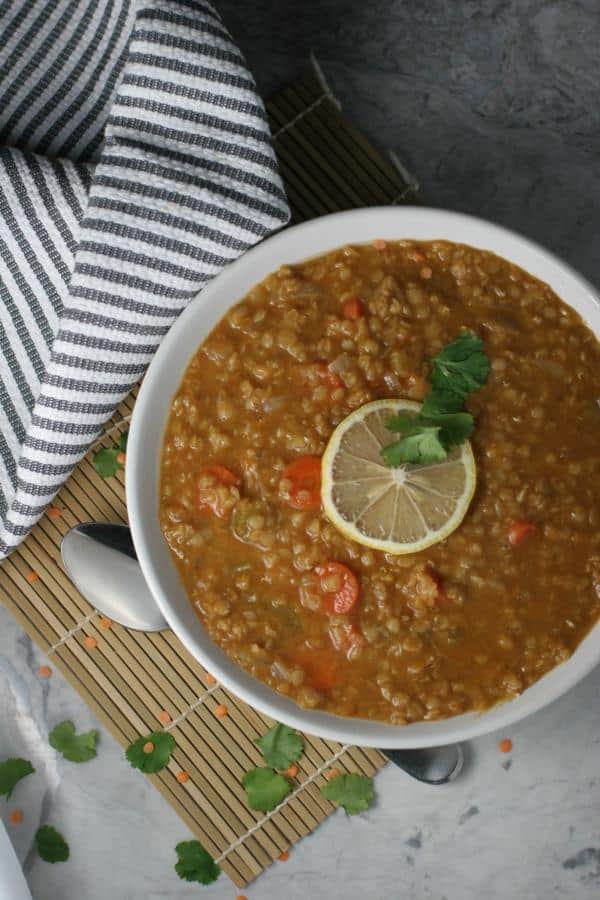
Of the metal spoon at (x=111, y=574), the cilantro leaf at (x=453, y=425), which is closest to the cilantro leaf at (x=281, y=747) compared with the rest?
the metal spoon at (x=111, y=574)

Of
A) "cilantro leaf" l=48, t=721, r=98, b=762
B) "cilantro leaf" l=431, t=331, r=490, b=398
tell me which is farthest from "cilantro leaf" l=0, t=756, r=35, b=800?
"cilantro leaf" l=431, t=331, r=490, b=398

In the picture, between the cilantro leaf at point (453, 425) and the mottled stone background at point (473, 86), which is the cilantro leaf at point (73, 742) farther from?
the mottled stone background at point (473, 86)

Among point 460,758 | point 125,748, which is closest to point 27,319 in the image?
point 125,748

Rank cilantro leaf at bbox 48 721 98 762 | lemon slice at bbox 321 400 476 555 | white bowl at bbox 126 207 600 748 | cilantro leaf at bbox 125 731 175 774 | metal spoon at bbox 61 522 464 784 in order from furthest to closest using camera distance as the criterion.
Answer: cilantro leaf at bbox 48 721 98 762 → cilantro leaf at bbox 125 731 175 774 → metal spoon at bbox 61 522 464 784 → white bowl at bbox 126 207 600 748 → lemon slice at bbox 321 400 476 555

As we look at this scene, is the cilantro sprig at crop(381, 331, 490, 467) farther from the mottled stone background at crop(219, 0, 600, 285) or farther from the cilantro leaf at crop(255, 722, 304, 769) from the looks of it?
the cilantro leaf at crop(255, 722, 304, 769)

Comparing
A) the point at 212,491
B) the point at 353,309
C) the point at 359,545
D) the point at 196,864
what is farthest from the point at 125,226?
the point at 196,864

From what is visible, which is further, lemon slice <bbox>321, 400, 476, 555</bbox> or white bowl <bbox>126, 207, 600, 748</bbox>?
white bowl <bbox>126, 207, 600, 748</bbox>
